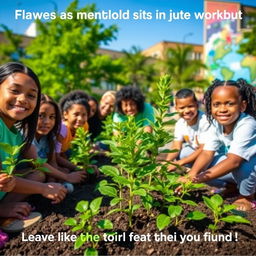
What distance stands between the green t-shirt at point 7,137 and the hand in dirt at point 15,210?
0.28 ft

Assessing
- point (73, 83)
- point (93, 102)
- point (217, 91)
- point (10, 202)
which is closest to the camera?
point (10, 202)

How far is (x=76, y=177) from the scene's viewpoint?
2.73 metres

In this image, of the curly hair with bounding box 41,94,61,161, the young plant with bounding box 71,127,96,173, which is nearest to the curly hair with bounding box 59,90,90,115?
the curly hair with bounding box 41,94,61,161

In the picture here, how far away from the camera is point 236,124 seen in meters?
2.39

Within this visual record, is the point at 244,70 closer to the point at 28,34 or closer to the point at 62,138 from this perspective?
the point at 28,34

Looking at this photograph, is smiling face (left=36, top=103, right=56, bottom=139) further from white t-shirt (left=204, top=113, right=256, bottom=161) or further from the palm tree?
the palm tree

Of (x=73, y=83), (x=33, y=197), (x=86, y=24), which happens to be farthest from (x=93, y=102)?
(x=86, y=24)

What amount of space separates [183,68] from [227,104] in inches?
1072

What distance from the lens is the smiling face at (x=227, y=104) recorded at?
7.58 feet

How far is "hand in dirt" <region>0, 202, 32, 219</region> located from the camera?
1.93m

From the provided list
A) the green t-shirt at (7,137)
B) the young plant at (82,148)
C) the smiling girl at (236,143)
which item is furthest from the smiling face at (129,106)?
the green t-shirt at (7,137)

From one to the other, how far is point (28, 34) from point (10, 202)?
28.9 m

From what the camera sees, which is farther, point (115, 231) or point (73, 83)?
point (73, 83)

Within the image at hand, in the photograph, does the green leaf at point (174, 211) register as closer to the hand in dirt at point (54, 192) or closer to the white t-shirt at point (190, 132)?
the hand in dirt at point (54, 192)
